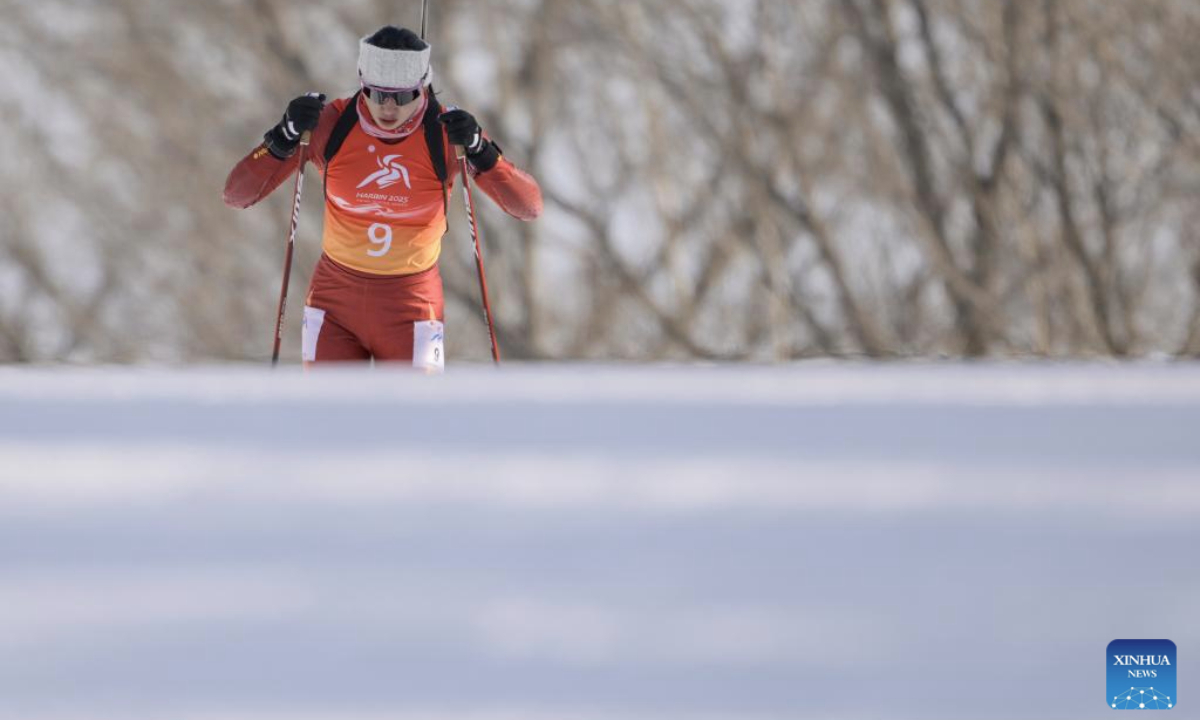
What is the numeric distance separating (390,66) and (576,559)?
243 cm

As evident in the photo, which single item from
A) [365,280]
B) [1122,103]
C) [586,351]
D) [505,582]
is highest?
[1122,103]

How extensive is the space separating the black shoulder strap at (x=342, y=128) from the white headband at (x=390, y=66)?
0.15 metres

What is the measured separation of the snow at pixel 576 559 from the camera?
1.75 m

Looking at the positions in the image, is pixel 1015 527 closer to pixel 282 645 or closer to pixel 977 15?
pixel 282 645

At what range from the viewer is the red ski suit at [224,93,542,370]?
4125 millimetres

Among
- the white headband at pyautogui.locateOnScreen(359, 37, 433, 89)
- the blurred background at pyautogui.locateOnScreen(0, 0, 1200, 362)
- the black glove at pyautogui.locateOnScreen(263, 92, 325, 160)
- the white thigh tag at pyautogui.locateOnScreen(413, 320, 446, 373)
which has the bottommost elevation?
the white thigh tag at pyautogui.locateOnScreen(413, 320, 446, 373)

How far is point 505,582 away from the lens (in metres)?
1.77

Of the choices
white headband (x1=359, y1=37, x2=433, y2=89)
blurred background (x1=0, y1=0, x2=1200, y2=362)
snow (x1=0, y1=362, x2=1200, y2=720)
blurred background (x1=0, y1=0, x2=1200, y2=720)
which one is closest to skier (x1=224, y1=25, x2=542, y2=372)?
white headband (x1=359, y1=37, x2=433, y2=89)

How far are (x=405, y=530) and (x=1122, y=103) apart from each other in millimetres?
11358

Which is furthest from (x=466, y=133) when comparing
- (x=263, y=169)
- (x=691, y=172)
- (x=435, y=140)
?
(x=691, y=172)

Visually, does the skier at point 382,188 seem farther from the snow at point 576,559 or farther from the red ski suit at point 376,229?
the snow at point 576,559

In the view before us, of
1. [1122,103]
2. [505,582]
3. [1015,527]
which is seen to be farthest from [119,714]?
[1122,103]

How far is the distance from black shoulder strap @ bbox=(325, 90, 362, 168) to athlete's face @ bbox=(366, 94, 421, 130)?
0.05m

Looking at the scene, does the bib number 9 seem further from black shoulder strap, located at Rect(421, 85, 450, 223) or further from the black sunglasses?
the black sunglasses
